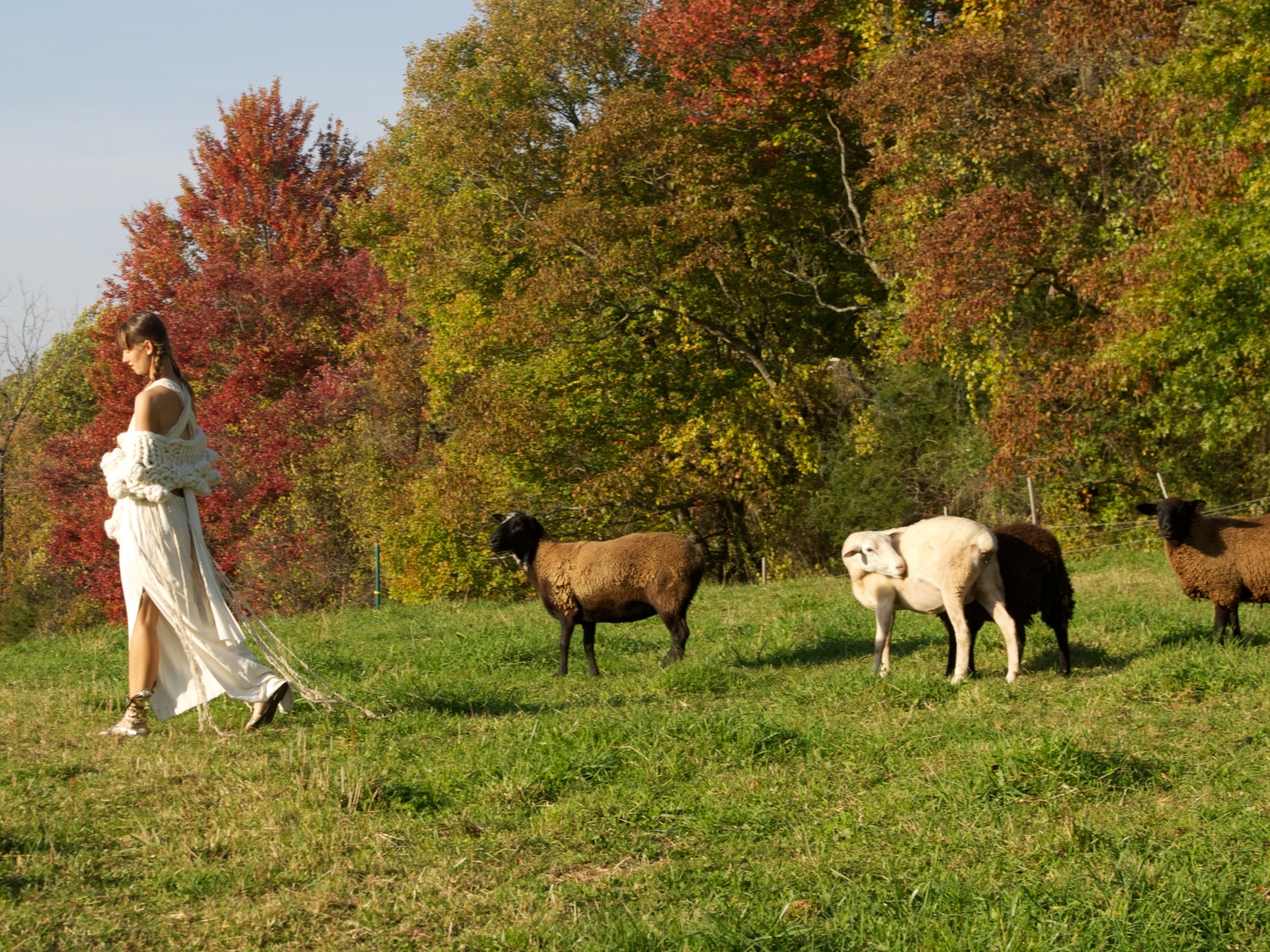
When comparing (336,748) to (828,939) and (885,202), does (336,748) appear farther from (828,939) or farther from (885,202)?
(885,202)

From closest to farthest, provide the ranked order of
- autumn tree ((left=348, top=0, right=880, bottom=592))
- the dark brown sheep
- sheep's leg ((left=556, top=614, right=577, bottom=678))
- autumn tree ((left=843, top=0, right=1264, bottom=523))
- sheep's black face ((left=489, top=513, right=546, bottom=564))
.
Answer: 1. the dark brown sheep
2. sheep's leg ((left=556, top=614, right=577, bottom=678))
3. sheep's black face ((left=489, top=513, right=546, bottom=564))
4. autumn tree ((left=843, top=0, right=1264, bottom=523))
5. autumn tree ((left=348, top=0, right=880, bottom=592))

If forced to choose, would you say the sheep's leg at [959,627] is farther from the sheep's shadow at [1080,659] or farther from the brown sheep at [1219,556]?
the brown sheep at [1219,556]

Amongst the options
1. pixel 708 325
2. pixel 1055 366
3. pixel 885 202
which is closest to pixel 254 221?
pixel 708 325

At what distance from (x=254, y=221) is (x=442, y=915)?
128ft

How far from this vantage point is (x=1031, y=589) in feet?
33.4

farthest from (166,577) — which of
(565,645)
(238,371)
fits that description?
(238,371)

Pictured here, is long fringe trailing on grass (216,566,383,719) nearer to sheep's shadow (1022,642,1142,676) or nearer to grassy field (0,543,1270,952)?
grassy field (0,543,1270,952)

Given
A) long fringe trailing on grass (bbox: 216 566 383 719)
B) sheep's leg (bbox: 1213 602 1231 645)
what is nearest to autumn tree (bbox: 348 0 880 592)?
sheep's leg (bbox: 1213 602 1231 645)

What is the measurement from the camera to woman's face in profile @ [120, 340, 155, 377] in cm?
809

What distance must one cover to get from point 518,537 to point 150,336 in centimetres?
467

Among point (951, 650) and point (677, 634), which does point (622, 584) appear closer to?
point (677, 634)

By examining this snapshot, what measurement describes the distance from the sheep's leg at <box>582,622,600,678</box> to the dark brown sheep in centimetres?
294

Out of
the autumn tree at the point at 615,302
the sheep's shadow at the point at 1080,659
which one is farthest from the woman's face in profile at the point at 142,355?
the autumn tree at the point at 615,302

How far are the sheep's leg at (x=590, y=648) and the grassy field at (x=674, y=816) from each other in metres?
0.79
